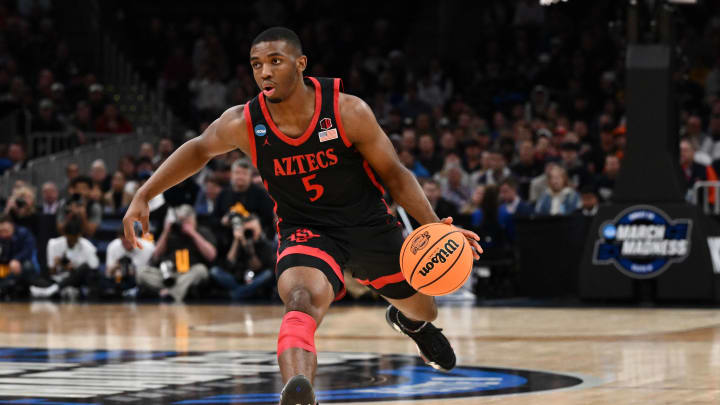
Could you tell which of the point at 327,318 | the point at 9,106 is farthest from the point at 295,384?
the point at 9,106

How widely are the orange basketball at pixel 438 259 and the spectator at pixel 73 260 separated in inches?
453

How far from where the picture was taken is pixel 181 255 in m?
16.8

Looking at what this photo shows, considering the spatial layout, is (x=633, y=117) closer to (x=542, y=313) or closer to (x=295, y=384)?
(x=542, y=313)

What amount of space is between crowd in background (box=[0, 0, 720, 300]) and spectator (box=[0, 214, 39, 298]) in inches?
1.2

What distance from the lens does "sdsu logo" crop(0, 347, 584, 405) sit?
25.4 ft

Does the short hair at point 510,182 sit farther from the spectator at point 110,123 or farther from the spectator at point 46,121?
the spectator at point 46,121

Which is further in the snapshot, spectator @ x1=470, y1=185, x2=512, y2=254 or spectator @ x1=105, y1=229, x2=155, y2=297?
spectator @ x1=105, y1=229, x2=155, y2=297

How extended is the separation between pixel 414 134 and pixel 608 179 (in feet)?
11.4

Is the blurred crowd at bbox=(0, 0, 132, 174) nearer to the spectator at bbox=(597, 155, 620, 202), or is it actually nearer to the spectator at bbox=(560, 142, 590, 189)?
the spectator at bbox=(560, 142, 590, 189)

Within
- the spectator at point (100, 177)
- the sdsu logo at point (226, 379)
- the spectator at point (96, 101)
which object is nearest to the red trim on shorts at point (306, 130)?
the sdsu logo at point (226, 379)

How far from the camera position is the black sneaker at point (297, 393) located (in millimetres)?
5594

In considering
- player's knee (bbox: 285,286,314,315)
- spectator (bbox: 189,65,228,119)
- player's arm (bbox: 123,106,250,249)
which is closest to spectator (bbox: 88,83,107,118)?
spectator (bbox: 189,65,228,119)

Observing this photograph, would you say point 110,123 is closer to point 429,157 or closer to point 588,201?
point 429,157

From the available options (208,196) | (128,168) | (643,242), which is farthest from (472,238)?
(128,168)
